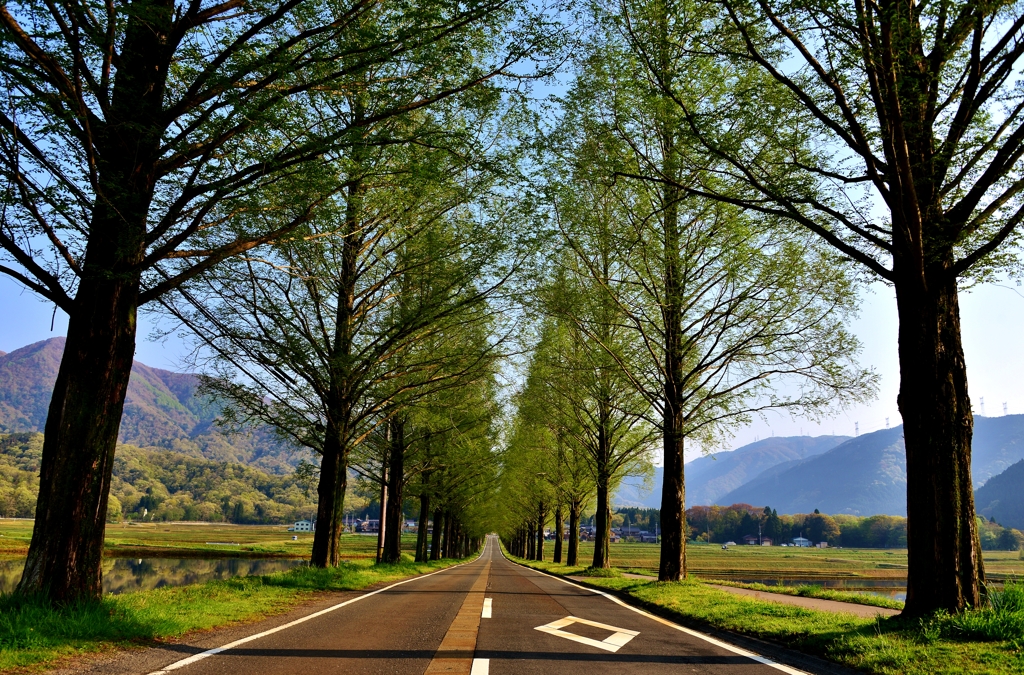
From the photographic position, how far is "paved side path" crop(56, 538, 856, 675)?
16.1 ft

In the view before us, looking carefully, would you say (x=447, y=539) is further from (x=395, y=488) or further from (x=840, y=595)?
(x=840, y=595)

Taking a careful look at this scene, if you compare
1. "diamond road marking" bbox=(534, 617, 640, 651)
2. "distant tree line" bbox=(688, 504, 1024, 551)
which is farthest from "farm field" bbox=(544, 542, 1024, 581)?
"distant tree line" bbox=(688, 504, 1024, 551)

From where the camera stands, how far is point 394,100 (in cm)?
817

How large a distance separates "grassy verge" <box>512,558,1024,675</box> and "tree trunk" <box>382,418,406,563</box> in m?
17.7

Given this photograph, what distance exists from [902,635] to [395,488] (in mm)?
21791

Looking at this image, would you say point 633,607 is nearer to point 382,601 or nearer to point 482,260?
point 382,601

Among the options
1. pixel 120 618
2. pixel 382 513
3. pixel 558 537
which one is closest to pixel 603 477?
pixel 382 513

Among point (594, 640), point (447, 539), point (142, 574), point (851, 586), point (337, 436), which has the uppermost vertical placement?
point (337, 436)

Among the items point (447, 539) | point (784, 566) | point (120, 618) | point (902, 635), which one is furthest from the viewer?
point (784, 566)

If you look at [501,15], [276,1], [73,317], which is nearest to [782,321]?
[501,15]

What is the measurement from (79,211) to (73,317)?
1.43 meters

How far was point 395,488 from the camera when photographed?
25484 mm

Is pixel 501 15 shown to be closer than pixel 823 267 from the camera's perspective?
Yes

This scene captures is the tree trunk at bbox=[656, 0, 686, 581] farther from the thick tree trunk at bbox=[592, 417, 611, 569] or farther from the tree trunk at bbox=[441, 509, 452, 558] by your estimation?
the tree trunk at bbox=[441, 509, 452, 558]
